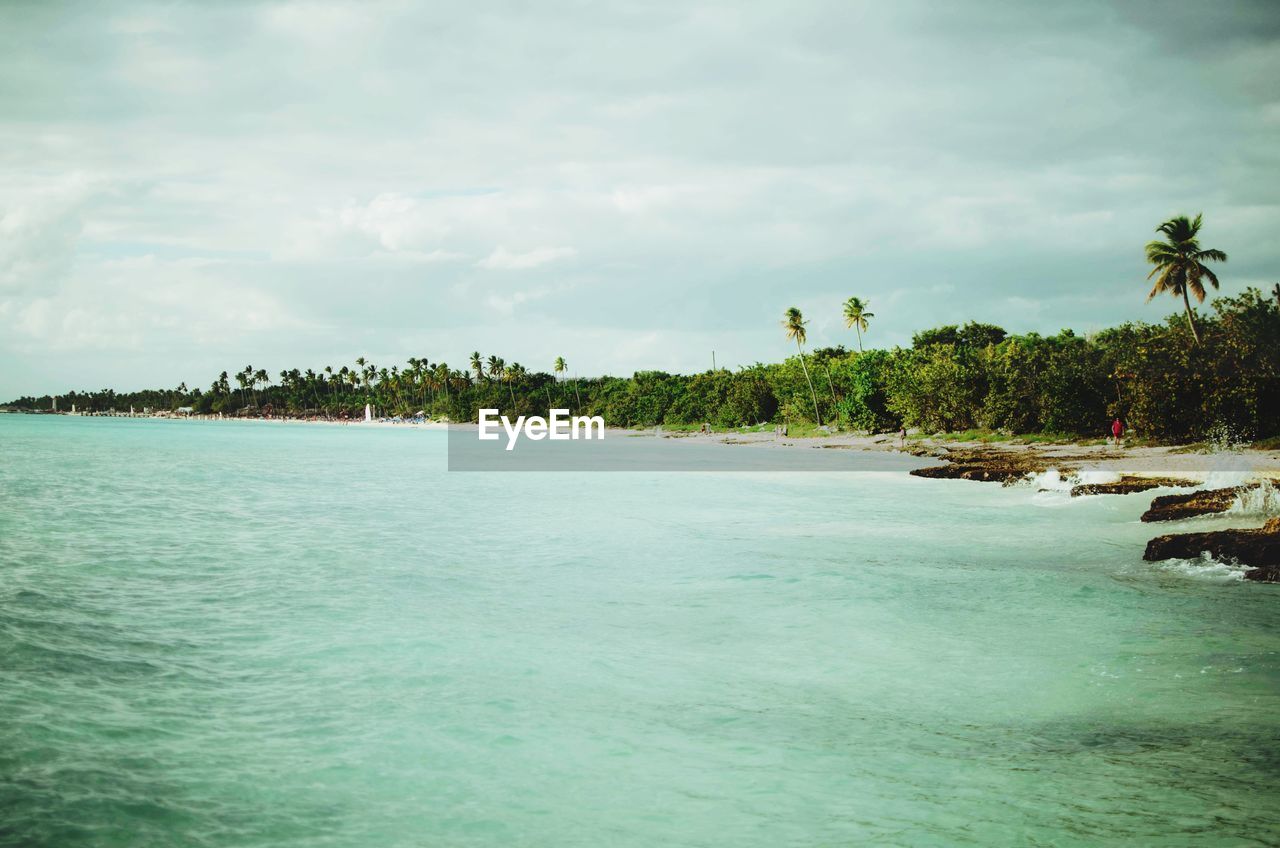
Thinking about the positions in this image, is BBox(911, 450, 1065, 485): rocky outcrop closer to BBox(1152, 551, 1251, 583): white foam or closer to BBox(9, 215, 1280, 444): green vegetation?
BBox(9, 215, 1280, 444): green vegetation

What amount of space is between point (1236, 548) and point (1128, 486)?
47.5ft

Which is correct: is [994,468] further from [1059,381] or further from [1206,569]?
[1206,569]

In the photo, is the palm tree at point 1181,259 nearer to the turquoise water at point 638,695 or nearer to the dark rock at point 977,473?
the dark rock at point 977,473

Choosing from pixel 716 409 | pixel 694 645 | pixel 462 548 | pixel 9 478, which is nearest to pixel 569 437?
pixel 716 409

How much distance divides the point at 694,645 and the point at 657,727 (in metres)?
3.56

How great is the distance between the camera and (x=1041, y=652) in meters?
12.0

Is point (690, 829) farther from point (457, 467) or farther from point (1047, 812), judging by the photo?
point (457, 467)

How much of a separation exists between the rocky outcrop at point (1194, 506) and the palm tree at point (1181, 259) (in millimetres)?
34197

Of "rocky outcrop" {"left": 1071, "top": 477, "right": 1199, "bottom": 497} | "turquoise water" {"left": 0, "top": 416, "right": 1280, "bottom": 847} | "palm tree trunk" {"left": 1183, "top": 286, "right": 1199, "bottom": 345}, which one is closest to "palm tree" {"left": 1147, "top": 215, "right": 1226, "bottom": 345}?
"palm tree trunk" {"left": 1183, "top": 286, "right": 1199, "bottom": 345}

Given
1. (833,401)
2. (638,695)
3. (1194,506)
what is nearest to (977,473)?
(1194,506)

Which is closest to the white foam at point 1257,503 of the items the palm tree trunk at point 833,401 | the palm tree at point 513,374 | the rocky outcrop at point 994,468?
the rocky outcrop at point 994,468

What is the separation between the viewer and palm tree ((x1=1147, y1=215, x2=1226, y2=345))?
5300 cm

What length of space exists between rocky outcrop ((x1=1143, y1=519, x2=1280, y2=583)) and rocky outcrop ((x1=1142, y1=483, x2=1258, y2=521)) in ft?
20.5

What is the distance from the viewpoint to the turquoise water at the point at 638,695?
283 inches
